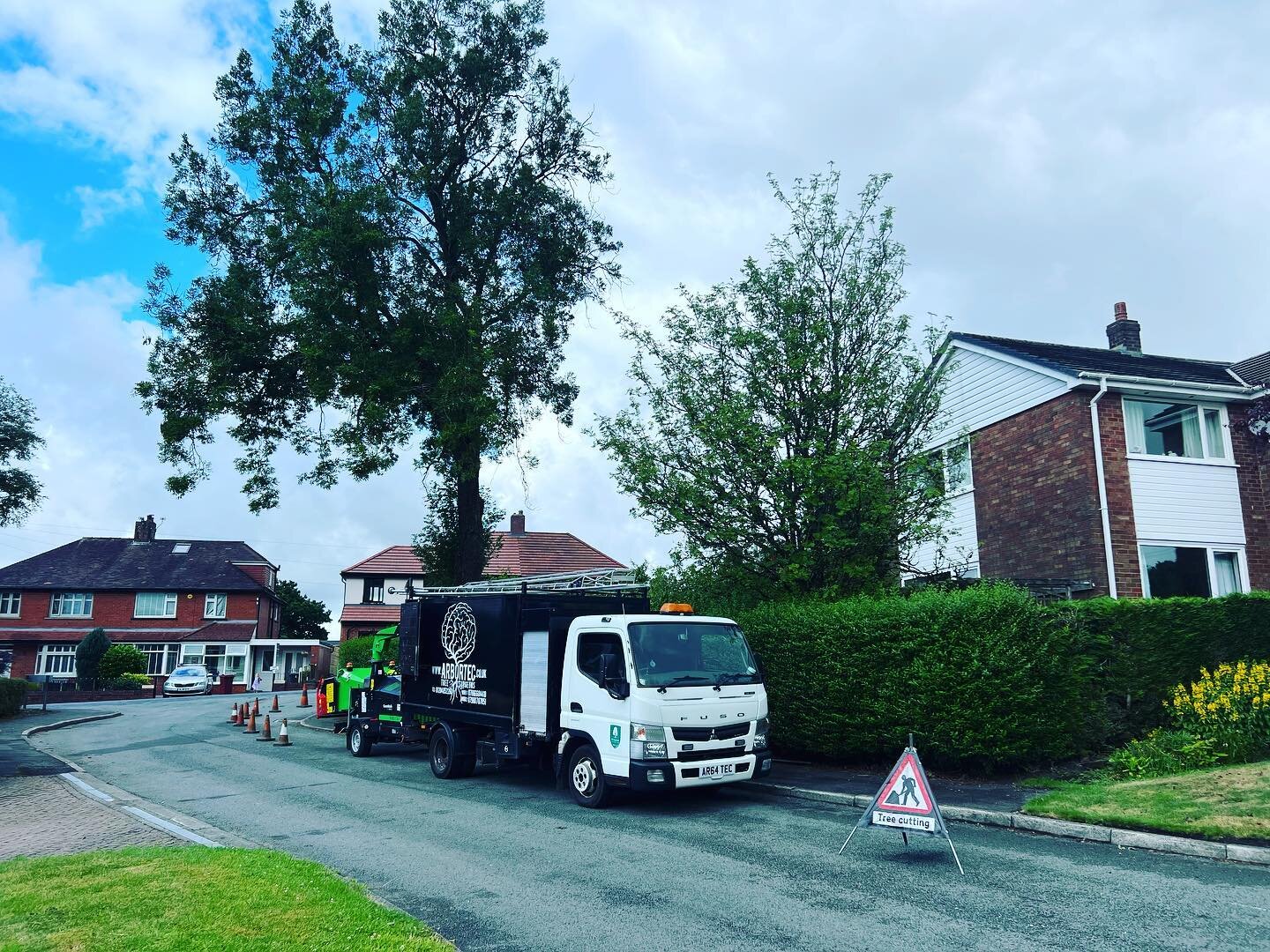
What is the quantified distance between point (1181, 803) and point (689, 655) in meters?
5.21

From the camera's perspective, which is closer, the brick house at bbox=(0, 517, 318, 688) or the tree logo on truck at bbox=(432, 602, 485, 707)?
the tree logo on truck at bbox=(432, 602, 485, 707)

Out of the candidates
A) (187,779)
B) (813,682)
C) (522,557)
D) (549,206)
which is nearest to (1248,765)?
(813,682)

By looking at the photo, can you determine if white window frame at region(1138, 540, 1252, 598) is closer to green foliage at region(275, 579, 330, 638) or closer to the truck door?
the truck door

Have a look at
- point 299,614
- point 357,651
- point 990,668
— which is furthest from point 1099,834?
point 299,614

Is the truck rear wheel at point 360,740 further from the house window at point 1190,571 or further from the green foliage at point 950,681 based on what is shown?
the house window at point 1190,571

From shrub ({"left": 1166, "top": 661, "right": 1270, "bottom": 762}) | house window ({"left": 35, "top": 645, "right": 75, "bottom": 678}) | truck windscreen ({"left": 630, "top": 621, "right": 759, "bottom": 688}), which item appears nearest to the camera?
truck windscreen ({"left": 630, "top": 621, "right": 759, "bottom": 688})

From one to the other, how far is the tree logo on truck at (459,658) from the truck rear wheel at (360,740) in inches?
138

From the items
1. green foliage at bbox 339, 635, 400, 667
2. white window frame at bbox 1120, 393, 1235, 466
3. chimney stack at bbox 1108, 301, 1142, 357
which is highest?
chimney stack at bbox 1108, 301, 1142, 357

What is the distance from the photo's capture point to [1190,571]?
58.1 ft

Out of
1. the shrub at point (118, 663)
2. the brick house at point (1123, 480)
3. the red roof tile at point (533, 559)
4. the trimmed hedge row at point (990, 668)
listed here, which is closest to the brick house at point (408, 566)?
the red roof tile at point (533, 559)

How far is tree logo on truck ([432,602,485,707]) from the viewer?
13188 mm

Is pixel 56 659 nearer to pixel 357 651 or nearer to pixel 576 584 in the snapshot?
pixel 357 651

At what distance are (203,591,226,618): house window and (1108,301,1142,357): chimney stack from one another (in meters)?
52.8

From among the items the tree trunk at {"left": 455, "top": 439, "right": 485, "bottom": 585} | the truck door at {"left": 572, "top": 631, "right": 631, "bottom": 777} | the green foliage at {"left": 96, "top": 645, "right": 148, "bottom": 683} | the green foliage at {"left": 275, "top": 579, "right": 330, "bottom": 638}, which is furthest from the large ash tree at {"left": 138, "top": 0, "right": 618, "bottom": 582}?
the green foliage at {"left": 275, "top": 579, "right": 330, "bottom": 638}
